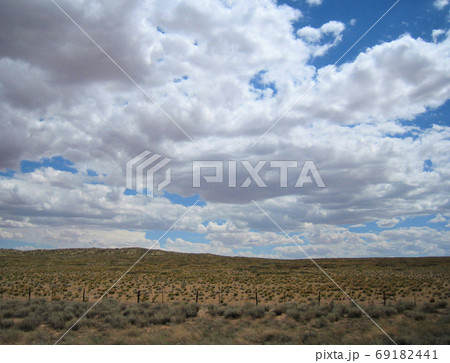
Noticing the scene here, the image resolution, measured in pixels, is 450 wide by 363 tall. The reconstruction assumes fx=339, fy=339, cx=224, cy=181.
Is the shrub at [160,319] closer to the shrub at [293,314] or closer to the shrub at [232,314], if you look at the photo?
the shrub at [232,314]

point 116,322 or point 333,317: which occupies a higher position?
point 333,317

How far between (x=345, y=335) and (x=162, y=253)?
490 ft

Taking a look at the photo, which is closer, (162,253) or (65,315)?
(65,315)

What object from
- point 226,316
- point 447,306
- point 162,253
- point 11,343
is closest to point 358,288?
point 447,306

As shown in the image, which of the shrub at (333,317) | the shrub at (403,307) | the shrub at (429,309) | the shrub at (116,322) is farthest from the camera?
the shrub at (403,307)

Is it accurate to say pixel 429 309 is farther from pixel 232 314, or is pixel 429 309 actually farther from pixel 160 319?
pixel 160 319

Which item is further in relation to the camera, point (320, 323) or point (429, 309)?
point (429, 309)

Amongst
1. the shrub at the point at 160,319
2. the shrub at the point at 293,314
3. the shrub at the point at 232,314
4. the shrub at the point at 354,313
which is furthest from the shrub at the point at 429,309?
the shrub at the point at 160,319

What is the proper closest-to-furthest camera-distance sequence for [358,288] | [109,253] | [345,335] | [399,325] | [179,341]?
[179,341]
[345,335]
[399,325]
[358,288]
[109,253]

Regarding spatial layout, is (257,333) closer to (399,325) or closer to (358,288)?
(399,325)

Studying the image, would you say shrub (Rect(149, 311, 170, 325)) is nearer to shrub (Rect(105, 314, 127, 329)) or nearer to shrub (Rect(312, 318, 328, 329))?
shrub (Rect(105, 314, 127, 329))

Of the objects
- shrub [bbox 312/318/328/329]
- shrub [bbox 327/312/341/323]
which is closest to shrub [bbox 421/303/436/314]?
shrub [bbox 327/312/341/323]

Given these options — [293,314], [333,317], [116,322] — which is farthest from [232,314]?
[116,322]
